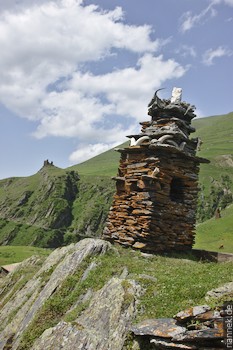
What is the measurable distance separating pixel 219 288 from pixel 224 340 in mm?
1861

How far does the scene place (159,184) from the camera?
15.4 m

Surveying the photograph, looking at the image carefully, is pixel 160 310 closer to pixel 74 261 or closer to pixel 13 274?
pixel 74 261

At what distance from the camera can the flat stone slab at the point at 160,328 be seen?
7254mm

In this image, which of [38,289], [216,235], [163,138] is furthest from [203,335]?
[216,235]

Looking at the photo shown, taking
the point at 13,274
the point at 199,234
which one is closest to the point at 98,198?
the point at 199,234

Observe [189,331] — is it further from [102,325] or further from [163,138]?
[163,138]

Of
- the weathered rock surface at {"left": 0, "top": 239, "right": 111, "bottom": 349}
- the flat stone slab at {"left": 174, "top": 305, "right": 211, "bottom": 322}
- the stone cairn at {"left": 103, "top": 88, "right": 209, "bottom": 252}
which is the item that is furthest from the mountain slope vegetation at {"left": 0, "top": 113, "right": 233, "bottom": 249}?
the flat stone slab at {"left": 174, "top": 305, "right": 211, "bottom": 322}

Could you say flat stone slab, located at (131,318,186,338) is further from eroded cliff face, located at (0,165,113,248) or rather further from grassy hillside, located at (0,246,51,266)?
eroded cliff face, located at (0,165,113,248)

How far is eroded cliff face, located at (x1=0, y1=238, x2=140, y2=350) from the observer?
29.1ft

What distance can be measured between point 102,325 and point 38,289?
525 centimetres

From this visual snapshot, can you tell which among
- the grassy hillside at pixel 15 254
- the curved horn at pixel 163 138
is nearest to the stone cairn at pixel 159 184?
the curved horn at pixel 163 138

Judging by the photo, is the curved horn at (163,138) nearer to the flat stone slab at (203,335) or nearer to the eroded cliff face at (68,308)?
the eroded cliff face at (68,308)

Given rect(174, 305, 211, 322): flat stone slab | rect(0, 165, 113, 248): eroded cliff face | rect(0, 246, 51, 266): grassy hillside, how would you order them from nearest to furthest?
rect(174, 305, 211, 322): flat stone slab < rect(0, 246, 51, 266): grassy hillside < rect(0, 165, 113, 248): eroded cliff face

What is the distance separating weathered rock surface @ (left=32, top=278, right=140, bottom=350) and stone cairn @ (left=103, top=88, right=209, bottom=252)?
16.3ft
